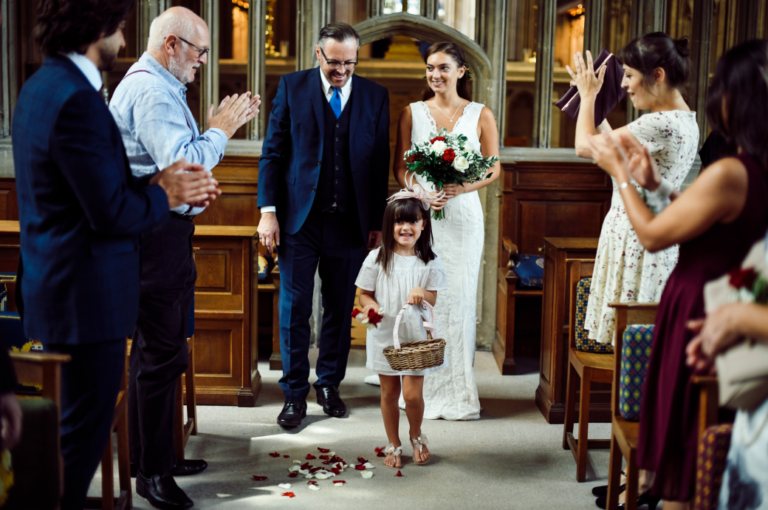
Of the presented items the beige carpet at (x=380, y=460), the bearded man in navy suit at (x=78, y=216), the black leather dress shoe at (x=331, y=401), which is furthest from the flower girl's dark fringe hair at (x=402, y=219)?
the bearded man in navy suit at (x=78, y=216)

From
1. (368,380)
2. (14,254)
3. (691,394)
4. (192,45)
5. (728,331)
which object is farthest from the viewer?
(368,380)

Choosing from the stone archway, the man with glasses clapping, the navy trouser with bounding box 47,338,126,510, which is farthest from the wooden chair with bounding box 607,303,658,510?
the stone archway

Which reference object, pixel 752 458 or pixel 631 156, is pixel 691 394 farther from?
pixel 631 156

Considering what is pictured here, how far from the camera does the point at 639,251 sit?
3053 mm

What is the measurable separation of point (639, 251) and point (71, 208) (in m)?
2.13

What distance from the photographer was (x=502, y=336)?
5.08 metres

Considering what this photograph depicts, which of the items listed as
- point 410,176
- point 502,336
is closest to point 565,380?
point 502,336

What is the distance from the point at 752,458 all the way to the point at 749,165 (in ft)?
2.30

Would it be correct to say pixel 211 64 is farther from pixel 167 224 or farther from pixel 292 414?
pixel 167 224

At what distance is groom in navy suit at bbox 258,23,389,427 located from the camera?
153 inches

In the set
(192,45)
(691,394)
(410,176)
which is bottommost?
(691,394)

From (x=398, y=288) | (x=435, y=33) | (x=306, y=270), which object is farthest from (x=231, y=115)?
(x=435, y=33)

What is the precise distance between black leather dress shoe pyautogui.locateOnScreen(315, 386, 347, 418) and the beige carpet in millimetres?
43

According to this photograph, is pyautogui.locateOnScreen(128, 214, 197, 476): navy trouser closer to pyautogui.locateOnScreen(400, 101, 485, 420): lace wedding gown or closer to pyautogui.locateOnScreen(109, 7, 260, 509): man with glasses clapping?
pyautogui.locateOnScreen(109, 7, 260, 509): man with glasses clapping
